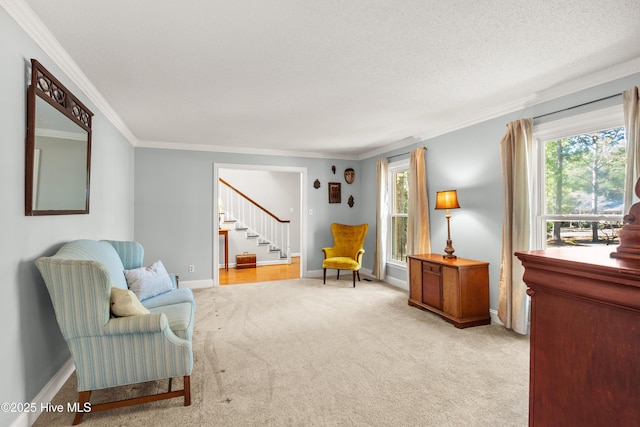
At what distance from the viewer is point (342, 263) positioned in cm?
546

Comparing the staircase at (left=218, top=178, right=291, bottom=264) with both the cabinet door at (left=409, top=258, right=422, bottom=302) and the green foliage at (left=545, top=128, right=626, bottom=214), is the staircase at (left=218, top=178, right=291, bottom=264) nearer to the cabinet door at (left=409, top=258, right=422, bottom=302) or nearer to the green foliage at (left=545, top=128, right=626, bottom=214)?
the cabinet door at (left=409, top=258, right=422, bottom=302)

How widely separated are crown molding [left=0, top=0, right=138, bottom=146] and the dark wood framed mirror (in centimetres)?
19

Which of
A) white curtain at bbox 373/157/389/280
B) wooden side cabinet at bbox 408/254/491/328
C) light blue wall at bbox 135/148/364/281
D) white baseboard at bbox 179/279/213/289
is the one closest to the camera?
wooden side cabinet at bbox 408/254/491/328

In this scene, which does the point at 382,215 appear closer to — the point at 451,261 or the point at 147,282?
the point at 451,261

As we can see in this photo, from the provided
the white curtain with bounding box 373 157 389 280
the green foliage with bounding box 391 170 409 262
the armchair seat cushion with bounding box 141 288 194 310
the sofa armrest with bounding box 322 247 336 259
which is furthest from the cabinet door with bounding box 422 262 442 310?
the armchair seat cushion with bounding box 141 288 194 310

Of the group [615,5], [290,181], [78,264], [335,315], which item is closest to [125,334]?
[78,264]

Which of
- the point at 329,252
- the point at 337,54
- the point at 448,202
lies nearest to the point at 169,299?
the point at 337,54

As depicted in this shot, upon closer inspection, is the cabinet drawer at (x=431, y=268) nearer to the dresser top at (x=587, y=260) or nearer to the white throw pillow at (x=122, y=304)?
the dresser top at (x=587, y=260)

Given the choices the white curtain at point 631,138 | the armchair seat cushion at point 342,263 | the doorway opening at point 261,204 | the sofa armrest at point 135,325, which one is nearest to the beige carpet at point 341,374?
the sofa armrest at point 135,325

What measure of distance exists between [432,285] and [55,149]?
12.5 feet

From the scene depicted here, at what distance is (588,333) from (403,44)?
202 cm

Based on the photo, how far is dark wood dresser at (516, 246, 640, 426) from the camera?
830 millimetres

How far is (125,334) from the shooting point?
78.3 inches

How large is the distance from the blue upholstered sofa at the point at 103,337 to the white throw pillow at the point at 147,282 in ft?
2.66
